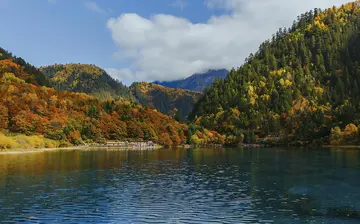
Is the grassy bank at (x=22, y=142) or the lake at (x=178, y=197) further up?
the grassy bank at (x=22, y=142)

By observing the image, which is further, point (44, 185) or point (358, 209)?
point (44, 185)

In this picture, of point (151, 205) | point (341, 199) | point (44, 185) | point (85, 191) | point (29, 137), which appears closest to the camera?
point (151, 205)

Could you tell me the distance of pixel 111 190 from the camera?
6550 centimetres

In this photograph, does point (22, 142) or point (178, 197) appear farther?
point (22, 142)

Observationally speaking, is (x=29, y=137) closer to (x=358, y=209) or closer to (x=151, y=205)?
(x=151, y=205)

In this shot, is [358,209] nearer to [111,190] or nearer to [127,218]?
[127,218]

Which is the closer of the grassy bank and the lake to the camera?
the lake

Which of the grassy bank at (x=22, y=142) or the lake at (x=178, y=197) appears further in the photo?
the grassy bank at (x=22, y=142)

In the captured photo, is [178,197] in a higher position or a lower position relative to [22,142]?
lower

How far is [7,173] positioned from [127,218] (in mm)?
53323

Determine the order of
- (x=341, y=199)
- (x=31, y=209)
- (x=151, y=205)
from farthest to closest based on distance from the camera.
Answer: (x=341, y=199) → (x=151, y=205) → (x=31, y=209)

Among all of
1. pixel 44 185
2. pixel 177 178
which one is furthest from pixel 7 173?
pixel 177 178

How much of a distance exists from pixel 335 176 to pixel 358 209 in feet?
120

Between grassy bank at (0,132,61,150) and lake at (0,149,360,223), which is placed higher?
grassy bank at (0,132,61,150)
